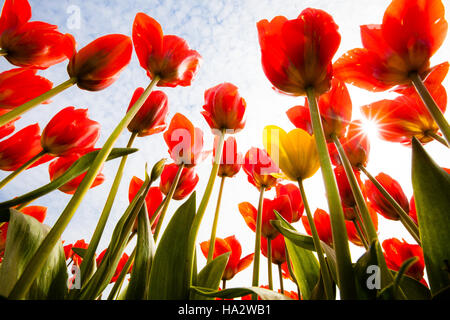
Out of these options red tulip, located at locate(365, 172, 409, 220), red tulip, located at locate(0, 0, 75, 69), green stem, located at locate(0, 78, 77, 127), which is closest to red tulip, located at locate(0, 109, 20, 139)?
red tulip, located at locate(0, 0, 75, 69)

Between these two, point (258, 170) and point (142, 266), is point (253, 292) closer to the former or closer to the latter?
point (142, 266)

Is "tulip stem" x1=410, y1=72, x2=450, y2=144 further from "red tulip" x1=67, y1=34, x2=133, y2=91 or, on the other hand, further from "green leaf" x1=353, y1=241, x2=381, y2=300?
"red tulip" x1=67, y1=34, x2=133, y2=91

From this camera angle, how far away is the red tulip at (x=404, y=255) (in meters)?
0.59

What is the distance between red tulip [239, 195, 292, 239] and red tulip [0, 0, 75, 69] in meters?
0.59

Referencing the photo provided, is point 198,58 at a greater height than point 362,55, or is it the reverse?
point 198,58

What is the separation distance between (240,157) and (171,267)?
477 millimetres

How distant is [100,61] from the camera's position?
51cm

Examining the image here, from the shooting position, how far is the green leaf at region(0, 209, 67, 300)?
12.0 inches

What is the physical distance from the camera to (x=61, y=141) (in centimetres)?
58

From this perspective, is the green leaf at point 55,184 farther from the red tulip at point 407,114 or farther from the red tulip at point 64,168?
the red tulip at point 407,114

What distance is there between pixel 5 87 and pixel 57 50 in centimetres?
13

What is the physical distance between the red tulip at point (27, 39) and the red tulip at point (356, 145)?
61 centimetres
